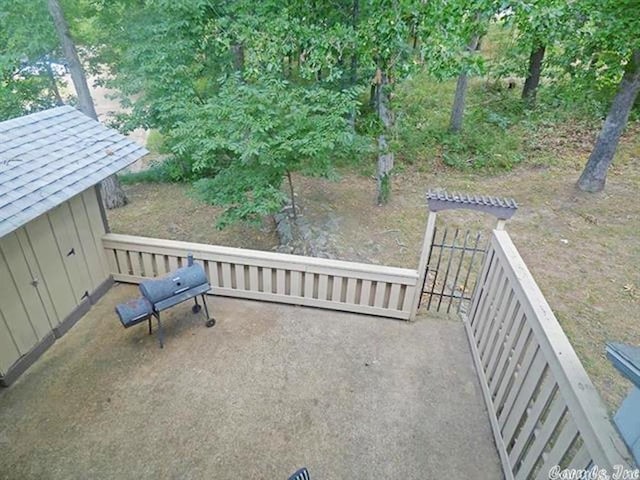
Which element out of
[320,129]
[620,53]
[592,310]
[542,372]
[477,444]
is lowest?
[592,310]

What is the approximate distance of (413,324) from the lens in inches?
152

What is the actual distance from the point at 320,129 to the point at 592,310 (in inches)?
166

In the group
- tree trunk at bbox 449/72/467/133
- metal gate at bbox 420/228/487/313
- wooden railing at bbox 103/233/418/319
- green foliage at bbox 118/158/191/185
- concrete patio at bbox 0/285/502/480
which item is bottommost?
green foliage at bbox 118/158/191/185

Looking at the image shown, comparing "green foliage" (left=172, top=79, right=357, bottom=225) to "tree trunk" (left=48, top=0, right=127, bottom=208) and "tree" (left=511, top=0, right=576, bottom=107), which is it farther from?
"tree trunk" (left=48, top=0, right=127, bottom=208)

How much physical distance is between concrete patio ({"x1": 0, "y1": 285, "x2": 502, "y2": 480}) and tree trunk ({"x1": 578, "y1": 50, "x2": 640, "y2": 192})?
5826 millimetres

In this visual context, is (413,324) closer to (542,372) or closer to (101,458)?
(542,372)

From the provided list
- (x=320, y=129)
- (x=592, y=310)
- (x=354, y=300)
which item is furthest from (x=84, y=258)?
(x=592, y=310)

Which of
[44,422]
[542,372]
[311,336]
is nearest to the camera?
[542,372]

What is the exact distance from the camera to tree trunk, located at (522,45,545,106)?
10.9m

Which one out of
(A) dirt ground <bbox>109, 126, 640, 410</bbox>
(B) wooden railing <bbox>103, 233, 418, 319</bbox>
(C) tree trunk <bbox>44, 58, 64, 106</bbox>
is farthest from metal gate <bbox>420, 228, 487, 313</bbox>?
(C) tree trunk <bbox>44, 58, 64, 106</bbox>

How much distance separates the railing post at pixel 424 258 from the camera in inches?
135

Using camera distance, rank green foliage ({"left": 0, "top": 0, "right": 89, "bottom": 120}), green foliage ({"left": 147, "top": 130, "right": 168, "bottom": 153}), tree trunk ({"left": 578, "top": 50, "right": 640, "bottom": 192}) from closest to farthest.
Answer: tree trunk ({"left": 578, "top": 50, "right": 640, "bottom": 192}) → green foliage ({"left": 0, "top": 0, "right": 89, "bottom": 120}) → green foliage ({"left": 147, "top": 130, "right": 168, "bottom": 153})

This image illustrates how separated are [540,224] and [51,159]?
7219 millimetres

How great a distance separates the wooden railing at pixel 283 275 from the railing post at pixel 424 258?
48mm
